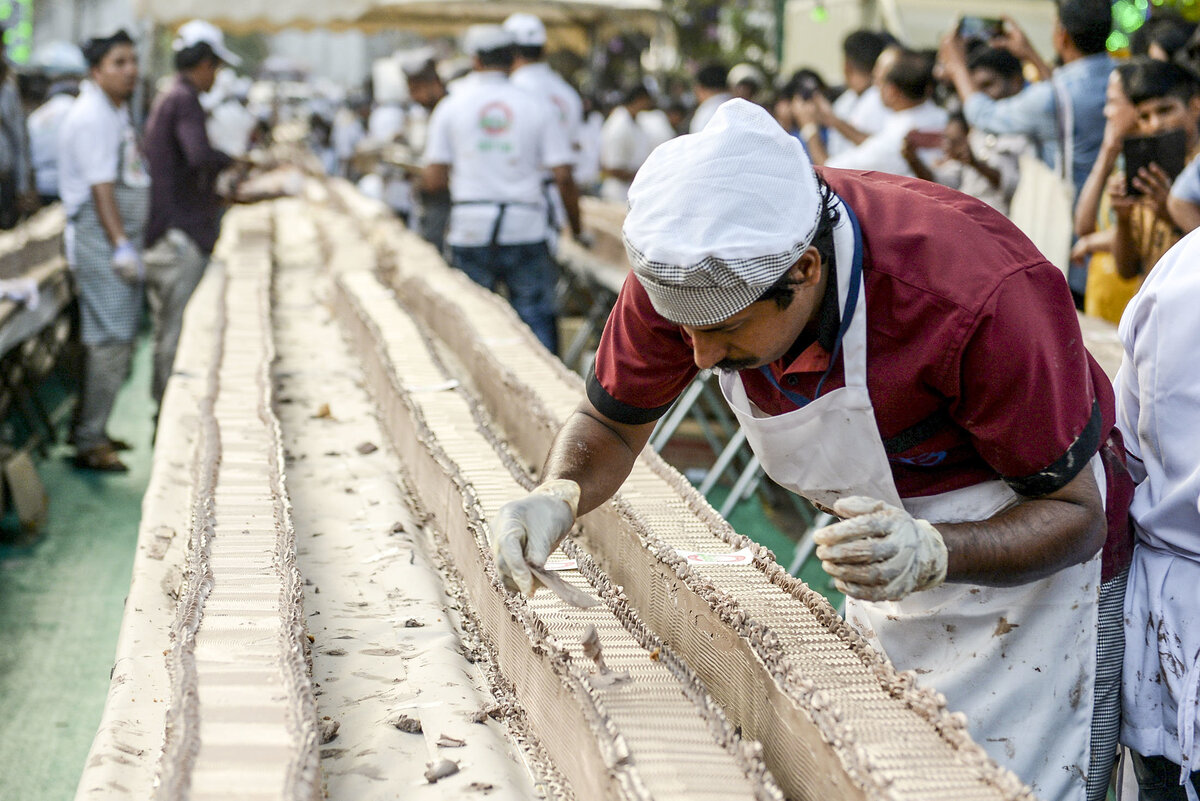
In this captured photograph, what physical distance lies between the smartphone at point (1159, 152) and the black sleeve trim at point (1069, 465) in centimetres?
221

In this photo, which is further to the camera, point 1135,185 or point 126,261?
point 126,261

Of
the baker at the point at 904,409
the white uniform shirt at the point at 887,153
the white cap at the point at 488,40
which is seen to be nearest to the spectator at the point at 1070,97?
the white uniform shirt at the point at 887,153

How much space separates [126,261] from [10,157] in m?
1.58

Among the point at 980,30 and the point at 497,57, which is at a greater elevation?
the point at 980,30

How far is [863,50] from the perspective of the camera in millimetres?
6340

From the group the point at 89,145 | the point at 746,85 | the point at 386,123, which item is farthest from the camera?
the point at 386,123

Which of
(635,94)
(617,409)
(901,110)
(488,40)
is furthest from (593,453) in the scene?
(635,94)

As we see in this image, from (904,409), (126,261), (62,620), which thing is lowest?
(62,620)

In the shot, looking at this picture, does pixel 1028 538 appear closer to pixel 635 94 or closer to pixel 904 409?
pixel 904 409

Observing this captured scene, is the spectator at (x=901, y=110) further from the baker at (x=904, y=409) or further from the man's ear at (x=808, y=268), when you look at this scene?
the man's ear at (x=808, y=268)

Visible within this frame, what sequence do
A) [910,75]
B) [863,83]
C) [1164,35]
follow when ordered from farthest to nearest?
[863,83], [910,75], [1164,35]

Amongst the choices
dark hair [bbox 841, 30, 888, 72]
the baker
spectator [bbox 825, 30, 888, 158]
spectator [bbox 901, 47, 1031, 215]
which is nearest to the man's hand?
spectator [bbox 901, 47, 1031, 215]

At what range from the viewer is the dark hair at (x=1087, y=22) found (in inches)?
173

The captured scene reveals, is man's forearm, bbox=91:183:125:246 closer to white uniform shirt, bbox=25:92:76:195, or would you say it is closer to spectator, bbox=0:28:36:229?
spectator, bbox=0:28:36:229
